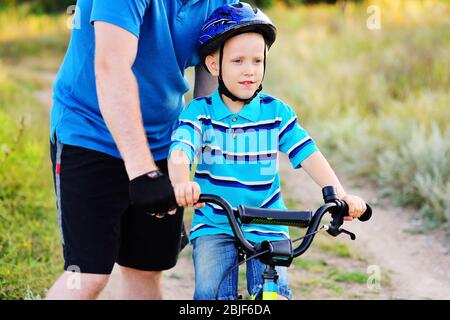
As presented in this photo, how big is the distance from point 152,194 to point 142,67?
2.80 feet

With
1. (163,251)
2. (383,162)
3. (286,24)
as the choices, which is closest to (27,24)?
(286,24)

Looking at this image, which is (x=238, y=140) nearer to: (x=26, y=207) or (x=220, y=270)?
(x=220, y=270)

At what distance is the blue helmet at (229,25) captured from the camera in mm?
3457

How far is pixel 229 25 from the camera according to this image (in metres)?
3.45

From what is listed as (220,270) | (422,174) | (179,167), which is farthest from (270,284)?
(422,174)

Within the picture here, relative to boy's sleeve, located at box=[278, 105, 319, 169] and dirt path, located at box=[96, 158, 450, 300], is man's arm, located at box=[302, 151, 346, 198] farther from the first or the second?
dirt path, located at box=[96, 158, 450, 300]

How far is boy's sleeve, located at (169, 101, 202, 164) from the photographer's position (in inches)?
133

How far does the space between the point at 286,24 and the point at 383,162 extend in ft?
35.0

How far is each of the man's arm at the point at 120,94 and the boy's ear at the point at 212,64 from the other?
59cm

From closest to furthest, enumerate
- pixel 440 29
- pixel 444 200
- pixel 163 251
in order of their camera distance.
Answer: pixel 163 251
pixel 444 200
pixel 440 29

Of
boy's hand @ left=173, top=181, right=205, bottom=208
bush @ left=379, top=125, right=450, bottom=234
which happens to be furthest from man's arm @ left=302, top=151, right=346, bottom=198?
bush @ left=379, top=125, right=450, bottom=234

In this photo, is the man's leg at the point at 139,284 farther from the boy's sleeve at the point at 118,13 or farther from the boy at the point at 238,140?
the boy's sleeve at the point at 118,13

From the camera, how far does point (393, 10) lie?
49.6 ft
